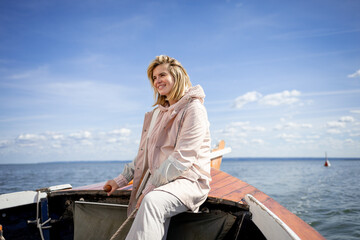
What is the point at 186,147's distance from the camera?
6.28 feet

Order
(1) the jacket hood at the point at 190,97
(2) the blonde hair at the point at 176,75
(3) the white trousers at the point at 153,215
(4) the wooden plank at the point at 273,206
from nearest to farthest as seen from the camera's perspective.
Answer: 1. (3) the white trousers at the point at 153,215
2. (4) the wooden plank at the point at 273,206
3. (1) the jacket hood at the point at 190,97
4. (2) the blonde hair at the point at 176,75

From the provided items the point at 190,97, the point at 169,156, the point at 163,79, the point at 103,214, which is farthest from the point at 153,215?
the point at 103,214

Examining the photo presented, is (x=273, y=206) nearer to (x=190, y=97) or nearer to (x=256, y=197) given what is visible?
(x=256, y=197)

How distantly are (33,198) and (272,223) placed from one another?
8.39 ft

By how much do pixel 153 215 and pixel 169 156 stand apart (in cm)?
41

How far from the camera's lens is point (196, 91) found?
Answer: 215 centimetres

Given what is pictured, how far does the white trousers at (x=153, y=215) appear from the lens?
1662 millimetres

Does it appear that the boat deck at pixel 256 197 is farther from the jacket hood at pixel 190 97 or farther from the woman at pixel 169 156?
the jacket hood at pixel 190 97

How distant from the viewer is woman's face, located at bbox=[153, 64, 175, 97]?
7.57ft

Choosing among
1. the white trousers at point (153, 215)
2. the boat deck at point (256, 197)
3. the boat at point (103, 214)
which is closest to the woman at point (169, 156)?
the white trousers at point (153, 215)

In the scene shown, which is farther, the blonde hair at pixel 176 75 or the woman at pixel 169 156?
the blonde hair at pixel 176 75

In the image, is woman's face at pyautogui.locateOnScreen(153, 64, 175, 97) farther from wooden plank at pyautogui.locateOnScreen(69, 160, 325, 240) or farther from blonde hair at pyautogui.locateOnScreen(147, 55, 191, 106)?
wooden plank at pyautogui.locateOnScreen(69, 160, 325, 240)

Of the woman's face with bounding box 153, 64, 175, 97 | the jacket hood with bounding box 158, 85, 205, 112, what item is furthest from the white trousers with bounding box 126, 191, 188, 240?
the woman's face with bounding box 153, 64, 175, 97

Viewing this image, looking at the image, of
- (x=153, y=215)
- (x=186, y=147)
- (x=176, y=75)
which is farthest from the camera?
(x=176, y=75)
